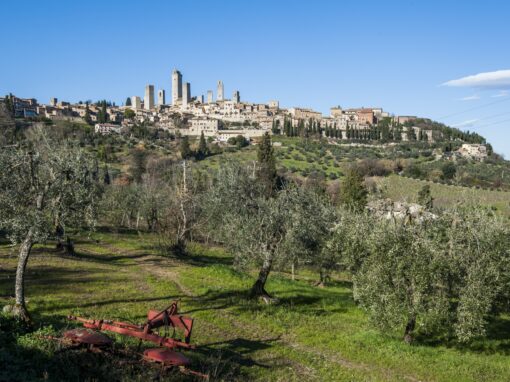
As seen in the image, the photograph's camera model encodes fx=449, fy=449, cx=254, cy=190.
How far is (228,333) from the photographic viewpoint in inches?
655

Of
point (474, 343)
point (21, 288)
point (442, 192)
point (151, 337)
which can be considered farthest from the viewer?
point (442, 192)

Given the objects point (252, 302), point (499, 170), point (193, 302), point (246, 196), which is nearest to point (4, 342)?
point (193, 302)

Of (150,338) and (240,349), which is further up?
(150,338)

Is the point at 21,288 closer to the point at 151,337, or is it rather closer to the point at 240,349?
the point at 151,337

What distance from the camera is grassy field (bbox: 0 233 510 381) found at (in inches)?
396

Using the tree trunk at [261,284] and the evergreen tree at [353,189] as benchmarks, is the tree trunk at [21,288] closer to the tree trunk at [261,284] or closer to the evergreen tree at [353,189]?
the tree trunk at [261,284]

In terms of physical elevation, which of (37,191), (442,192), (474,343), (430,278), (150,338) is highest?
(442,192)

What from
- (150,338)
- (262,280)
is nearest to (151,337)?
(150,338)

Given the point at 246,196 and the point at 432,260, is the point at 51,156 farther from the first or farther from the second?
the point at 432,260

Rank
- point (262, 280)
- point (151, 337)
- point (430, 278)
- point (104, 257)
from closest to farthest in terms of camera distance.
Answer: point (151, 337), point (430, 278), point (262, 280), point (104, 257)

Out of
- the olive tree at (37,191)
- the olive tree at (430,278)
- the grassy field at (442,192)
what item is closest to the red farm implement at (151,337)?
the olive tree at (37,191)

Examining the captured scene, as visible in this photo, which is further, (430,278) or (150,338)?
(430,278)

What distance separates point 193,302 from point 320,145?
121788 millimetres

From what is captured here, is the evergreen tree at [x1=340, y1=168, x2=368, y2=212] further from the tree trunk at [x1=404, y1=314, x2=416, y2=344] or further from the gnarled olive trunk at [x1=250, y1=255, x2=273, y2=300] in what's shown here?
the tree trunk at [x1=404, y1=314, x2=416, y2=344]
